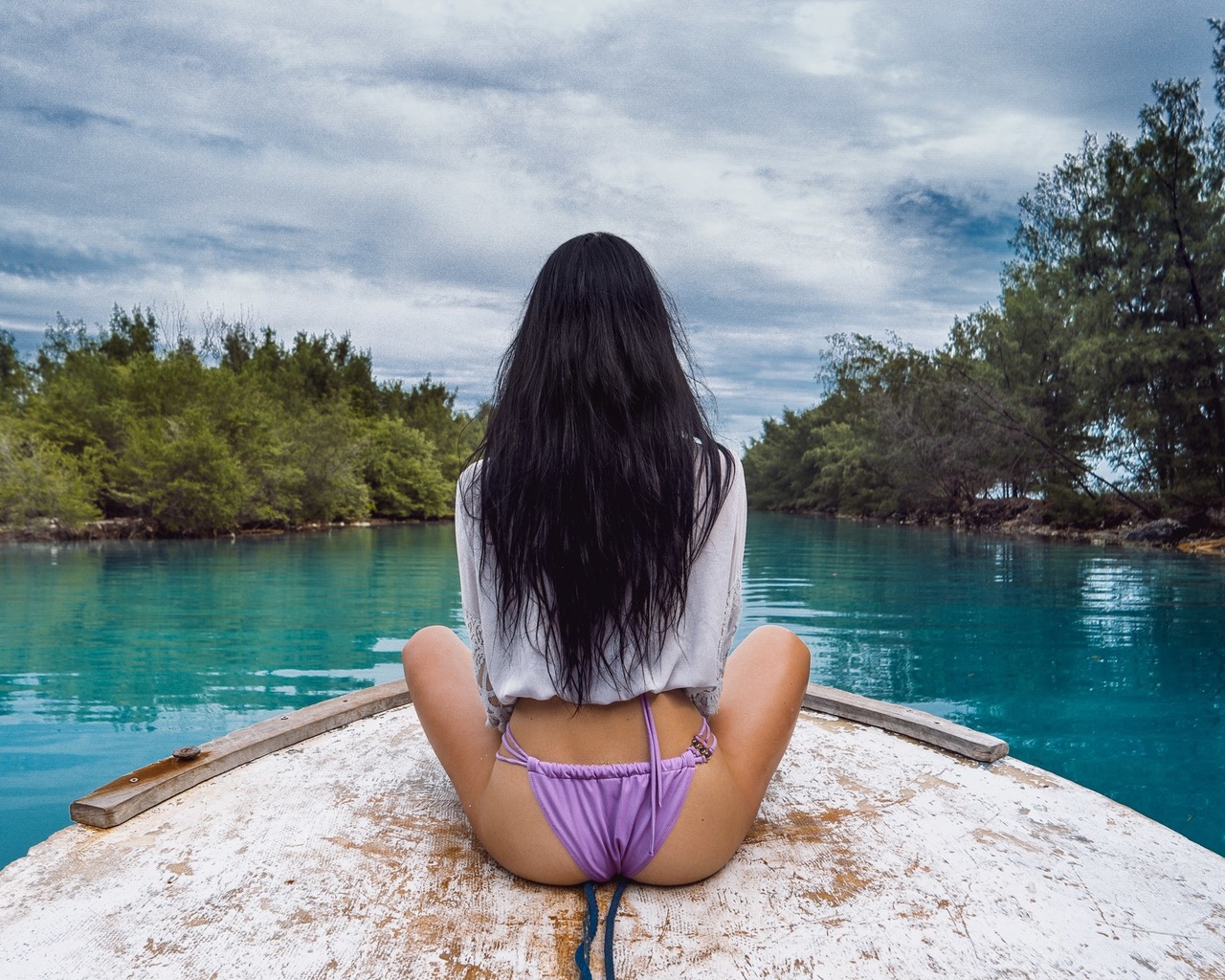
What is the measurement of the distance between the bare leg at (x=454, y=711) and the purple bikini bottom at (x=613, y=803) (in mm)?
179

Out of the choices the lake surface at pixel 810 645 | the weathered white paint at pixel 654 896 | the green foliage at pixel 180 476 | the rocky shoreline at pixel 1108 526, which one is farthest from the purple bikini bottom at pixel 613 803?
the green foliage at pixel 180 476

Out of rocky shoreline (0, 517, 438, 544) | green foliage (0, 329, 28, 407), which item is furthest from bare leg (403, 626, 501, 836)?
green foliage (0, 329, 28, 407)

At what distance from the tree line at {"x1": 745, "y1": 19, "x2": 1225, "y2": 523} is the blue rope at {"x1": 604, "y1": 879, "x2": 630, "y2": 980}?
15.9m

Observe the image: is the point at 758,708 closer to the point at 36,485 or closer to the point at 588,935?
the point at 588,935

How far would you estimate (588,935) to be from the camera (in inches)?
49.6

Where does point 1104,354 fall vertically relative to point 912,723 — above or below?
above

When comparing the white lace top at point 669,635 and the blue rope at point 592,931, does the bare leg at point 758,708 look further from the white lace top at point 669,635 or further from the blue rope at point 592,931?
the blue rope at point 592,931

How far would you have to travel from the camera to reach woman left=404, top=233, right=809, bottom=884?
1.36m

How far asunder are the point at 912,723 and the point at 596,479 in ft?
4.86

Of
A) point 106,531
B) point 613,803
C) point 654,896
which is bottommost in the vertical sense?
point 106,531

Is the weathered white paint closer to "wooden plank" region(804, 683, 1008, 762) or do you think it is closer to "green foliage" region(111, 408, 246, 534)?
"wooden plank" region(804, 683, 1008, 762)

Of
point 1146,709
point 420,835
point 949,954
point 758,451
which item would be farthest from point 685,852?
point 758,451

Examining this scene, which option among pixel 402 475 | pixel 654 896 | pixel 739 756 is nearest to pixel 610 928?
pixel 654 896

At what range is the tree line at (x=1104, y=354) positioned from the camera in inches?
555
